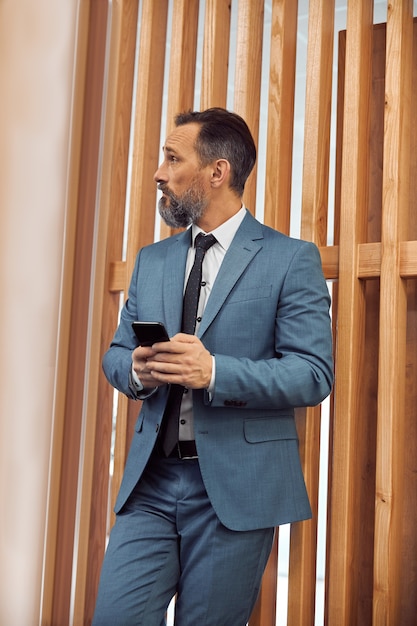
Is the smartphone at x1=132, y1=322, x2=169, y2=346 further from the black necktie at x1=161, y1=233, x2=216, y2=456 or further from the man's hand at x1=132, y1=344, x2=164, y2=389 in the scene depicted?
the black necktie at x1=161, y1=233, x2=216, y2=456

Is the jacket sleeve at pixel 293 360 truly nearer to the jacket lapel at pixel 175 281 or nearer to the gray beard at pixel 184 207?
the jacket lapel at pixel 175 281

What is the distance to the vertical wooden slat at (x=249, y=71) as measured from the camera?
2625 mm

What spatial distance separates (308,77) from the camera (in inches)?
98.4

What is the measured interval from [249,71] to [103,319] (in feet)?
3.33

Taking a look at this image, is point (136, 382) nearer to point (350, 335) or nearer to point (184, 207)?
point (184, 207)

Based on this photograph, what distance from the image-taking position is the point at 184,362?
1.89m

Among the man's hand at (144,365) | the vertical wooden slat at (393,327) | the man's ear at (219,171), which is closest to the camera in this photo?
the man's hand at (144,365)

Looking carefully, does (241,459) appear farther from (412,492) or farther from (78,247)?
(78,247)

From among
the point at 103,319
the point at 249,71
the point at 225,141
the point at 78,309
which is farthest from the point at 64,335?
the point at 249,71

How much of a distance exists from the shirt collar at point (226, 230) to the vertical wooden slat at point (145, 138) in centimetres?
51

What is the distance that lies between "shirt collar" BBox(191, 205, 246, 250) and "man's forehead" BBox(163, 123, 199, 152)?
0.76 feet

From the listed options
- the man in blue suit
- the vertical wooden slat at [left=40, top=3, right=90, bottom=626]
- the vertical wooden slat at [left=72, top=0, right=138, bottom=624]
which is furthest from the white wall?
the man in blue suit

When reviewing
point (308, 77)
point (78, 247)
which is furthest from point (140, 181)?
point (308, 77)

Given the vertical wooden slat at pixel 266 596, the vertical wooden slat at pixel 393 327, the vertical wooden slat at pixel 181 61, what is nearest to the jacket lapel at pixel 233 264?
the vertical wooden slat at pixel 393 327
